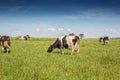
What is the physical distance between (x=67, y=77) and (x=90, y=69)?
3.21m

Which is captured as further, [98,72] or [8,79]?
[98,72]

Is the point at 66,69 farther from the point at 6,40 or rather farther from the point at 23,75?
the point at 6,40

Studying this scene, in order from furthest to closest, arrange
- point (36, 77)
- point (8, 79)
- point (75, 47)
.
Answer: point (75, 47) → point (36, 77) → point (8, 79)

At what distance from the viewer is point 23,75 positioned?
12617mm

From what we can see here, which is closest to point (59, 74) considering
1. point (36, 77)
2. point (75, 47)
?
point (36, 77)

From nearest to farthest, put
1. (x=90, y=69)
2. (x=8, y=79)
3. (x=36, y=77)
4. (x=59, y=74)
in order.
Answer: (x=8, y=79) < (x=36, y=77) < (x=59, y=74) < (x=90, y=69)

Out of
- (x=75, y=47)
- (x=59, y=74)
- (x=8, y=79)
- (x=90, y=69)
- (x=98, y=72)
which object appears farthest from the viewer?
(x=75, y=47)

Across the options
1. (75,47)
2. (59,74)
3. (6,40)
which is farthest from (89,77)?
(6,40)

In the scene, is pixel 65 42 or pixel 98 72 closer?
pixel 98 72

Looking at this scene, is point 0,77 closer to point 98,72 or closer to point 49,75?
point 49,75

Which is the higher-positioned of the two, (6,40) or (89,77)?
(6,40)

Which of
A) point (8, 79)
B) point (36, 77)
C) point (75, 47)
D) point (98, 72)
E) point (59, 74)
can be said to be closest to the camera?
point (8, 79)

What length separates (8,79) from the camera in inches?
448

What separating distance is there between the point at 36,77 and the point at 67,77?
4.95 ft
